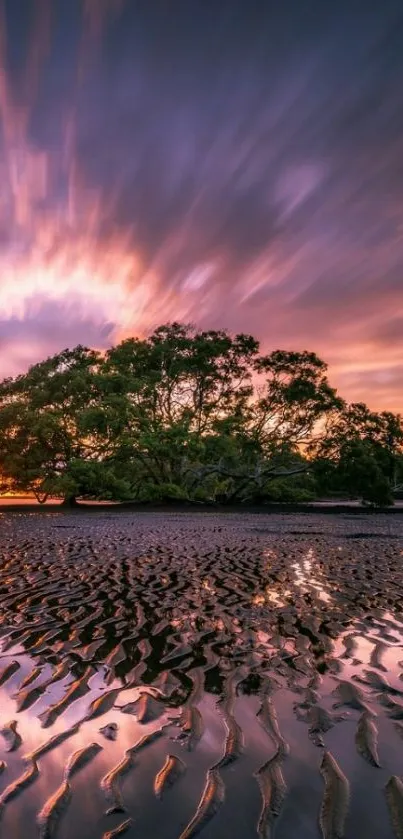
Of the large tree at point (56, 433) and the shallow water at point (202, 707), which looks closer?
the shallow water at point (202, 707)

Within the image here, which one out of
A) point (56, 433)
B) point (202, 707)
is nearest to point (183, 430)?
point (56, 433)

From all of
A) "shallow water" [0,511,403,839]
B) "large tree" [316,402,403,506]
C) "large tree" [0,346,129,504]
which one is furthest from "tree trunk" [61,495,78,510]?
"shallow water" [0,511,403,839]

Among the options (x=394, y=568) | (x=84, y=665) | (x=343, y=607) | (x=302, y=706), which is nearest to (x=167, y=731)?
(x=302, y=706)

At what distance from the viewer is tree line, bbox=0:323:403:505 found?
1843 inches

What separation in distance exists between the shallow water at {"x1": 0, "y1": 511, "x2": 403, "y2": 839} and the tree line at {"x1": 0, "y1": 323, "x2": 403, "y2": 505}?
36705mm

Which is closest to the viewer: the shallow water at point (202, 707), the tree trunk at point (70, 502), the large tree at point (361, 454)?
the shallow water at point (202, 707)

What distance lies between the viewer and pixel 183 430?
47.5m

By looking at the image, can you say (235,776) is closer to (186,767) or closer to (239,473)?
(186,767)

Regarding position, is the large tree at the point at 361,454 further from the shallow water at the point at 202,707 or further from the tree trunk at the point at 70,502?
the shallow water at the point at 202,707

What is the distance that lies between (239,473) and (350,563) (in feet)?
113

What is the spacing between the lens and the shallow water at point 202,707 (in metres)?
3.16

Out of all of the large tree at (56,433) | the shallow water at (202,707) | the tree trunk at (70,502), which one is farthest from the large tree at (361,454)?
the shallow water at (202,707)

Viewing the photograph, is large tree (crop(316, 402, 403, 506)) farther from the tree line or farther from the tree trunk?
the tree trunk

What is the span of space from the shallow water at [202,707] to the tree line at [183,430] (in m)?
36.7
